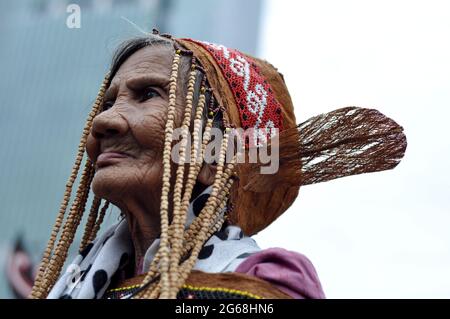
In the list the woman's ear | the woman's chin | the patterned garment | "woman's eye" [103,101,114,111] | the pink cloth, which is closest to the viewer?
the pink cloth

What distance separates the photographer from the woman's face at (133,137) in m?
3.34

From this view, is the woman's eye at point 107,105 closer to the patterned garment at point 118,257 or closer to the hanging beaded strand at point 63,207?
the hanging beaded strand at point 63,207

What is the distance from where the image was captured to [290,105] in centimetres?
392

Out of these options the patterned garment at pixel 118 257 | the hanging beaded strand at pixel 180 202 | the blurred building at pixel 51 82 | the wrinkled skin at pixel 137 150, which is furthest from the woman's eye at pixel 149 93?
the blurred building at pixel 51 82

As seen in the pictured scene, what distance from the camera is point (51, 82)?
5669 centimetres

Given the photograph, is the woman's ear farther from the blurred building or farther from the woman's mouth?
the blurred building

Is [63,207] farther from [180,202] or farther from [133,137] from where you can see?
[180,202]

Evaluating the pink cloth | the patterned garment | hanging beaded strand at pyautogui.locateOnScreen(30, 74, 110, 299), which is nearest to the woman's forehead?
hanging beaded strand at pyautogui.locateOnScreen(30, 74, 110, 299)

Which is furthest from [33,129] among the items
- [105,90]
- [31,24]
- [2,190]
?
[105,90]

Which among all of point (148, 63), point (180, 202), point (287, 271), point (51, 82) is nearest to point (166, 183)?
point (180, 202)

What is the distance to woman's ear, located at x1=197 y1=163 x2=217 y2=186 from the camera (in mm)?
3469

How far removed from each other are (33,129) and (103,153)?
54116 mm

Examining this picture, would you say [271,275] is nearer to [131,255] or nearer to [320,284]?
[320,284]

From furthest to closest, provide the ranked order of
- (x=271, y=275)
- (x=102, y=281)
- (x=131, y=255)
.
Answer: (x=131, y=255) < (x=102, y=281) < (x=271, y=275)
